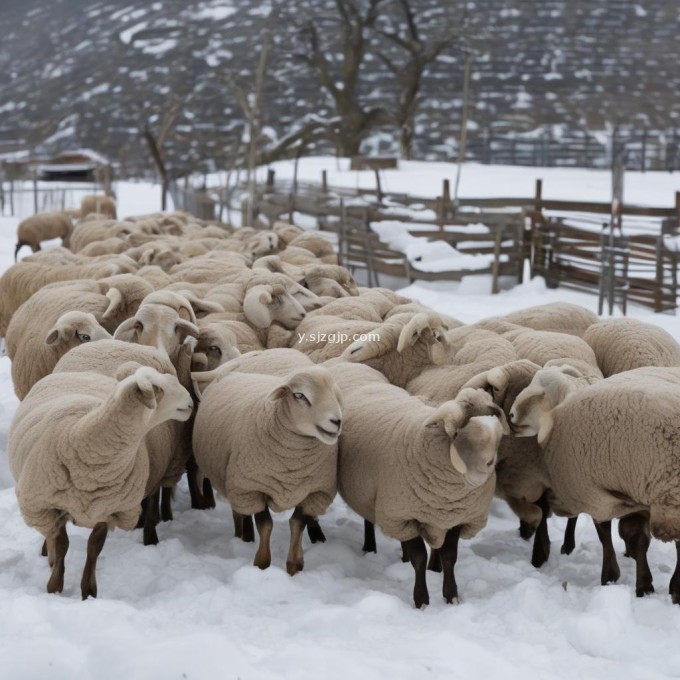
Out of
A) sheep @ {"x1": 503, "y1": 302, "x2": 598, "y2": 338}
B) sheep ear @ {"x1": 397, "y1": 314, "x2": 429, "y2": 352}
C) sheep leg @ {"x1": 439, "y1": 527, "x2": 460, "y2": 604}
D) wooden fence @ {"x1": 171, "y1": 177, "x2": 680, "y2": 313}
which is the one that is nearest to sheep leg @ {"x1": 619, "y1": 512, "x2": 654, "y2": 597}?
sheep leg @ {"x1": 439, "y1": 527, "x2": 460, "y2": 604}

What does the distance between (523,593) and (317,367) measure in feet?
4.20

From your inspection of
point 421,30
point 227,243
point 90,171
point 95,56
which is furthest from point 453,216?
point 95,56

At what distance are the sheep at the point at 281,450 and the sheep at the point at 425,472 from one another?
184mm

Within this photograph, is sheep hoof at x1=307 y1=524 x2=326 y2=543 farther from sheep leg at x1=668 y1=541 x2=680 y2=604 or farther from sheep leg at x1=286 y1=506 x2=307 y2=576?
sheep leg at x1=668 y1=541 x2=680 y2=604

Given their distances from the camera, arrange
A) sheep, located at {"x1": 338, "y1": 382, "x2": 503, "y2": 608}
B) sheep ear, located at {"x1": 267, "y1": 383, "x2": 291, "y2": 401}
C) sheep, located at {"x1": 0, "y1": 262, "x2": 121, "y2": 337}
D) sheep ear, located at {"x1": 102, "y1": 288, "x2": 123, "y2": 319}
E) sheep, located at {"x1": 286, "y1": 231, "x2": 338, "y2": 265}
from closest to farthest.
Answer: sheep, located at {"x1": 338, "y1": 382, "x2": 503, "y2": 608} < sheep ear, located at {"x1": 267, "y1": 383, "x2": 291, "y2": 401} < sheep ear, located at {"x1": 102, "y1": 288, "x2": 123, "y2": 319} < sheep, located at {"x1": 0, "y1": 262, "x2": 121, "y2": 337} < sheep, located at {"x1": 286, "y1": 231, "x2": 338, "y2": 265}

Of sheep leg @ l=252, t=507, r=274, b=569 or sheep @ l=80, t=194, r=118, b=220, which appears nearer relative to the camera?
sheep leg @ l=252, t=507, r=274, b=569

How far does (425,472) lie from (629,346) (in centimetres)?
214

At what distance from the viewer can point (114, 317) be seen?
6262 millimetres

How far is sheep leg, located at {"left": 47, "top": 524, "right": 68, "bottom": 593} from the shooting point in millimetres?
4199

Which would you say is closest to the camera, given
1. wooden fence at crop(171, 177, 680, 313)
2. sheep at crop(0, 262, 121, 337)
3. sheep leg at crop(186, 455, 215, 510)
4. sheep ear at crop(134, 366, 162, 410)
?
sheep ear at crop(134, 366, 162, 410)

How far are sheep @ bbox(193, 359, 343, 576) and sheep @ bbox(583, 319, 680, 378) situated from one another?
211cm

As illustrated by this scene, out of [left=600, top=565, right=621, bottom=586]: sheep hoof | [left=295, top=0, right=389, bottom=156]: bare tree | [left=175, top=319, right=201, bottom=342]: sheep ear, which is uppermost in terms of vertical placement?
[left=295, top=0, right=389, bottom=156]: bare tree

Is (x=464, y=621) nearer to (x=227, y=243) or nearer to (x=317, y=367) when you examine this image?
(x=317, y=367)

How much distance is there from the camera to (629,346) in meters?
5.77
